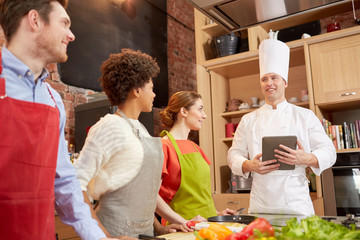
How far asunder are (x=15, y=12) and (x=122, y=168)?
648mm

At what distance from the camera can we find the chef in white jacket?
6.52 ft

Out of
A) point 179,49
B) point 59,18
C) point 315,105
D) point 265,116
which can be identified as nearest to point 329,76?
point 315,105

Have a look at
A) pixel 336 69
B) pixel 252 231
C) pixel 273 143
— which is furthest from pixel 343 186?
pixel 252 231

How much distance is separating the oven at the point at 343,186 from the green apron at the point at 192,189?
139cm

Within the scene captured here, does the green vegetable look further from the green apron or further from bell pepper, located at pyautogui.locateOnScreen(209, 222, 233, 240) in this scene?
the green apron

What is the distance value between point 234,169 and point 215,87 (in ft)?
5.98

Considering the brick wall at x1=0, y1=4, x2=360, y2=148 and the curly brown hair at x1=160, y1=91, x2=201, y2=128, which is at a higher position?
the brick wall at x1=0, y1=4, x2=360, y2=148

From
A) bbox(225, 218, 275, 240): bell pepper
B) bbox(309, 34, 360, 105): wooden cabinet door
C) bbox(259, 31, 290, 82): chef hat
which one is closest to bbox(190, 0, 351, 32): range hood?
bbox(259, 31, 290, 82): chef hat

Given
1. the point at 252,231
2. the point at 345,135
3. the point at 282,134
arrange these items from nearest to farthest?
the point at 252,231 → the point at 282,134 → the point at 345,135

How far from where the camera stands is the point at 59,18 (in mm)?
1029

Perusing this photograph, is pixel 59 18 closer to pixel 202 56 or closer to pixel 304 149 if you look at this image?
pixel 304 149

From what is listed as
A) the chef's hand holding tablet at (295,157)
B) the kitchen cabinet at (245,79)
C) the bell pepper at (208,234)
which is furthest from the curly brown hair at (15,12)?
the kitchen cabinet at (245,79)

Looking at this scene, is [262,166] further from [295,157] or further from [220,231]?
[220,231]

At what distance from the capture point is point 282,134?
86.7 inches
